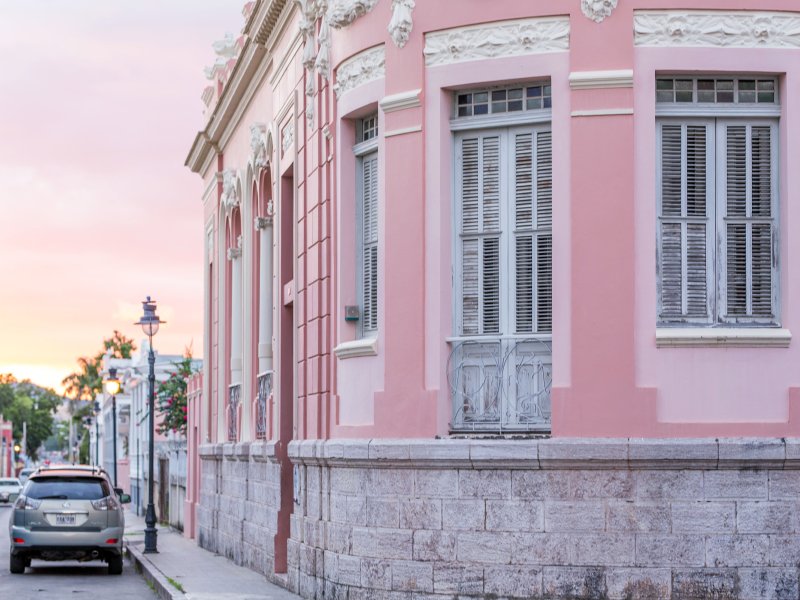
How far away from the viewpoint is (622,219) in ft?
44.5

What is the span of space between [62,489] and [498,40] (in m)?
13.4

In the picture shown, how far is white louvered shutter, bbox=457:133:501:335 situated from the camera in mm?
14352

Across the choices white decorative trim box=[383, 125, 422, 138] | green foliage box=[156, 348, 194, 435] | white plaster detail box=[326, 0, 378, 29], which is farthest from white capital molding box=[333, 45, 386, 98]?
green foliage box=[156, 348, 194, 435]

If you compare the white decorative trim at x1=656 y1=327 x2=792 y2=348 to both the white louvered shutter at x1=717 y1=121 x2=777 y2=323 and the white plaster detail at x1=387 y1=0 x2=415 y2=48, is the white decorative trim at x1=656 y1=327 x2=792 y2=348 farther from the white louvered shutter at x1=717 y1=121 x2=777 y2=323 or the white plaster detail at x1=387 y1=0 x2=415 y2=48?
the white plaster detail at x1=387 y1=0 x2=415 y2=48

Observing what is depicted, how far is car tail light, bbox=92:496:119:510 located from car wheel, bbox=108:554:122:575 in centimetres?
102

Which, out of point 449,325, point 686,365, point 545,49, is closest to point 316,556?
point 449,325

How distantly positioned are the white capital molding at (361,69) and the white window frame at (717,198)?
119 inches

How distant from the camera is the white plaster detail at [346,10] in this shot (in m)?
15.4

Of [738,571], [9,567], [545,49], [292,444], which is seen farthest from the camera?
[9,567]

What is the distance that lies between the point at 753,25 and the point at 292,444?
24.8 ft

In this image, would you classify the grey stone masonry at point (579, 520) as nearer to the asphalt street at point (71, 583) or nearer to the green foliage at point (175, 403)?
the asphalt street at point (71, 583)

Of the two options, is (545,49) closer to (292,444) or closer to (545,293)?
(545,293)

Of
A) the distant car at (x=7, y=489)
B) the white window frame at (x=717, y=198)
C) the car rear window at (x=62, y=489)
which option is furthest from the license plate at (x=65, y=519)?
the distant car at (x=7, y=489)

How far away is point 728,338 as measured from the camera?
44.0 ft
